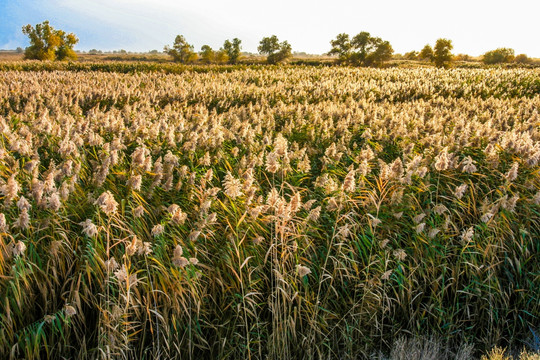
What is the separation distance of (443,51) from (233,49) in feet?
146

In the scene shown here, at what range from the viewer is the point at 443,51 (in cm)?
6944

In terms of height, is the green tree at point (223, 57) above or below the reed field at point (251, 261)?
above

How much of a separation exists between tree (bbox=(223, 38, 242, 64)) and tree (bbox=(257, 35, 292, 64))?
5816 mm

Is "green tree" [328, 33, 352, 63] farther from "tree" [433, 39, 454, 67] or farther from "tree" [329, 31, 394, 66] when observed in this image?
"tree" [433, 39, 454, 67]

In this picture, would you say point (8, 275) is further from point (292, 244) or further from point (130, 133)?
point (130, 133)

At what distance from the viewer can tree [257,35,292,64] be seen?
249 feet

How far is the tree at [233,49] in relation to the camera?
81000 millimetres

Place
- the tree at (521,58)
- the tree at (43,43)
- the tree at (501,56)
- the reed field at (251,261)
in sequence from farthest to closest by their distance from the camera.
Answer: the tree at (521,58)
the tree at (501,56)
the tree at (43,43)
the reed field at (251,261)

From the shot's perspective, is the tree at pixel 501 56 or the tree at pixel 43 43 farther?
the tree at pixel 501 56

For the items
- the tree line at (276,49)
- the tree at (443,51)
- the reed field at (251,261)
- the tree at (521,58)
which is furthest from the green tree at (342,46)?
the reed field at (251,261)

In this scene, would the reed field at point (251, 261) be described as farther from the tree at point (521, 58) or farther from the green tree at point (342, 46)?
the tree at point (521, 58)

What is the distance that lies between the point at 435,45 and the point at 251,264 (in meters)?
79.9

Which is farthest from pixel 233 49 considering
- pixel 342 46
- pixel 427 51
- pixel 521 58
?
pixel 521 58

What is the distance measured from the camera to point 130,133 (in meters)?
5.46
